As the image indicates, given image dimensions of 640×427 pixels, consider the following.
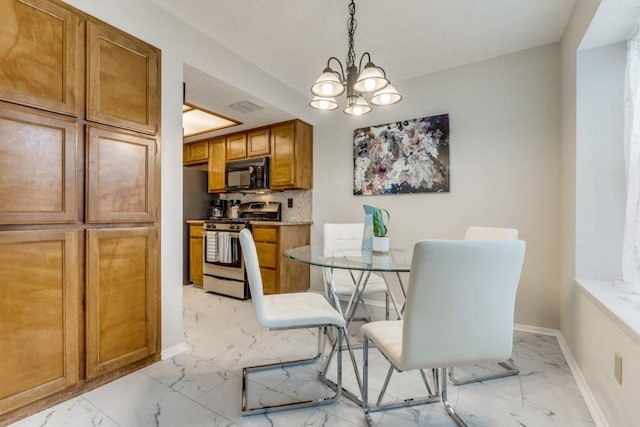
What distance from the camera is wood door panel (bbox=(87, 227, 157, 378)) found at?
173cm

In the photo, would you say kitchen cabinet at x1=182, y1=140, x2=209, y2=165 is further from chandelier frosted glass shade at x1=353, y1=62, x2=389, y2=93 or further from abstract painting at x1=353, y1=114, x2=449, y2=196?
chandelier frosted glass shade at x1=353, y1=62, x2=389, y2=93

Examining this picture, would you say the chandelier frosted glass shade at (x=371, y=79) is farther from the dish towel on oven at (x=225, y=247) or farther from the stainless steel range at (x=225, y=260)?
the dish towel on oven at (x=225, y=247)

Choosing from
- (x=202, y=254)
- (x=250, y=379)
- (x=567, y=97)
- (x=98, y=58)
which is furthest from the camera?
(x=202, y=254)

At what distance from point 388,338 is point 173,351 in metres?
1.63

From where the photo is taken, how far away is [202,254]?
158 inches

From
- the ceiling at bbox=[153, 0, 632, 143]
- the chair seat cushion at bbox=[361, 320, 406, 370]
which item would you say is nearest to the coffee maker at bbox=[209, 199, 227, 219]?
the ceiling at bbox=[153, 0, 632, 143]

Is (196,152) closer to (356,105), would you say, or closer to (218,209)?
(218,209)

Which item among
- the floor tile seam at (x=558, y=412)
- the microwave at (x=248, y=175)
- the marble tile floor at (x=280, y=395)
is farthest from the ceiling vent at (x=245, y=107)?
the floor tile seam at (x=558, y=412)

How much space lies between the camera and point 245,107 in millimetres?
3203

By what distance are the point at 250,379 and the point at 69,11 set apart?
2.32m

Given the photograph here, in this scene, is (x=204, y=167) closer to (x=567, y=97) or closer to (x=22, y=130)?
(x=22, y=130)

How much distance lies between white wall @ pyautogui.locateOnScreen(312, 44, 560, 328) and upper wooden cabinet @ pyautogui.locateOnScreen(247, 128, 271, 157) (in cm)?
144

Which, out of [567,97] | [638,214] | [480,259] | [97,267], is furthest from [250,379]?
[567,97]

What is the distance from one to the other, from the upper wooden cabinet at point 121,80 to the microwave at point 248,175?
1.89 m
